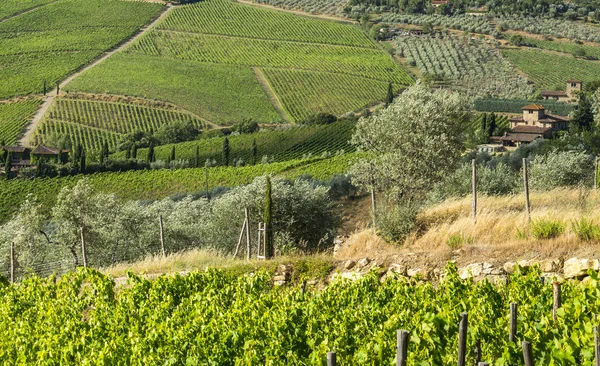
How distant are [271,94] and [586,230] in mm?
99189

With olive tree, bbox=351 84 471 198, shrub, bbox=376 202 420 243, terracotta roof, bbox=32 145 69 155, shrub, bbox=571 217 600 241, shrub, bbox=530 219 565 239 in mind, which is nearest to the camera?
shrub, bbox=571 217 600 241

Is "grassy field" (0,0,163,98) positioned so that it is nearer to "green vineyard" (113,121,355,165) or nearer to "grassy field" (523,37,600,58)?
"green vineyard" (113,121,355,165)

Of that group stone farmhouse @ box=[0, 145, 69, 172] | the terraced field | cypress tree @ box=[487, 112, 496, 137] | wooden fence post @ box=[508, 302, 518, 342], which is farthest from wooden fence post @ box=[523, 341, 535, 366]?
the terraced field

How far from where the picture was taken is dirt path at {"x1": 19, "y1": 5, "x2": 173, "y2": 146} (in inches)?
3775

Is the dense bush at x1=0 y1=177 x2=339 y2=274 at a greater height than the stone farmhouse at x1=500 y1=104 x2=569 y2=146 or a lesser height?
greater

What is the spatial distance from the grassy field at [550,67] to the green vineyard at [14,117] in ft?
216

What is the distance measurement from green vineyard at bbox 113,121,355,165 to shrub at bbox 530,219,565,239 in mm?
62117

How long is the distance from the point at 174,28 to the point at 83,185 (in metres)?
105

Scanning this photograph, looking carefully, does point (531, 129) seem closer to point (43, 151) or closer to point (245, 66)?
point (43, 151)

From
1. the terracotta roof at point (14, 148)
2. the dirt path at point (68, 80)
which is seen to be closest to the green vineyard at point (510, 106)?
the terracotta roof at point (14, 148)

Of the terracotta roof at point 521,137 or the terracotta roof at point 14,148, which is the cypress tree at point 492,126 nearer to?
the terracotta roof at point 521,137

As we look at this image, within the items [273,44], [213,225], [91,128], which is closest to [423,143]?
[213,225]

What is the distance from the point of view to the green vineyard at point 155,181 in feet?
200

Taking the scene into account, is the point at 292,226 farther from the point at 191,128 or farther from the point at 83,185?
the point at 191,128
